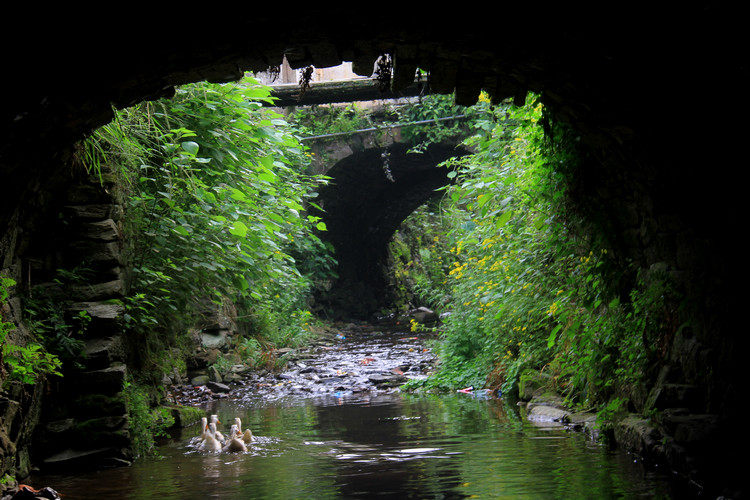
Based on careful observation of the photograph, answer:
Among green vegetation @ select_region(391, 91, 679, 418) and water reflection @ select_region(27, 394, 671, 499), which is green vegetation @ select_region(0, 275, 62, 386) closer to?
water reflection @ select_region(27, 394, 671, 499)

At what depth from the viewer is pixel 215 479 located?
5406 mm

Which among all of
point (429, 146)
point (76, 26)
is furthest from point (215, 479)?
point (429, 146)

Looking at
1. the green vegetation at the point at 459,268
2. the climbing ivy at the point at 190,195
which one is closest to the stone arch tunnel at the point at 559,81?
the green vegetation at the point at 459,268

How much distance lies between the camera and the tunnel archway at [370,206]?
71.6 feet

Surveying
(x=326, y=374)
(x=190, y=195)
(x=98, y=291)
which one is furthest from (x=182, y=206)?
(x=326, y=374)

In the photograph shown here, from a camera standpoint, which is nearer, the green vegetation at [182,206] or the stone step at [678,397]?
the stone step at [678,397]

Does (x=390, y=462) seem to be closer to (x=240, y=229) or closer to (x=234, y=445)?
(x=234, y=445)

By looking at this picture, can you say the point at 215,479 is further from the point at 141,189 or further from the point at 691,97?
the point at 691,97

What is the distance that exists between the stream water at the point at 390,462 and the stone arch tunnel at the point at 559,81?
36.0 inches

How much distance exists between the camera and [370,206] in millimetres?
25312

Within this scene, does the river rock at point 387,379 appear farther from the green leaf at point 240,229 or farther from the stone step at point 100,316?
the stone step at point 100,316

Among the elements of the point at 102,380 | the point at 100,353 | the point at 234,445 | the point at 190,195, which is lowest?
the point at 234,445

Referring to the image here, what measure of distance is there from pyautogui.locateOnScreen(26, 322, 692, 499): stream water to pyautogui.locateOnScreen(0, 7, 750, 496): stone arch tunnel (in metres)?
0.91

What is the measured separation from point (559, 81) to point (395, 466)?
3124 millimetres
